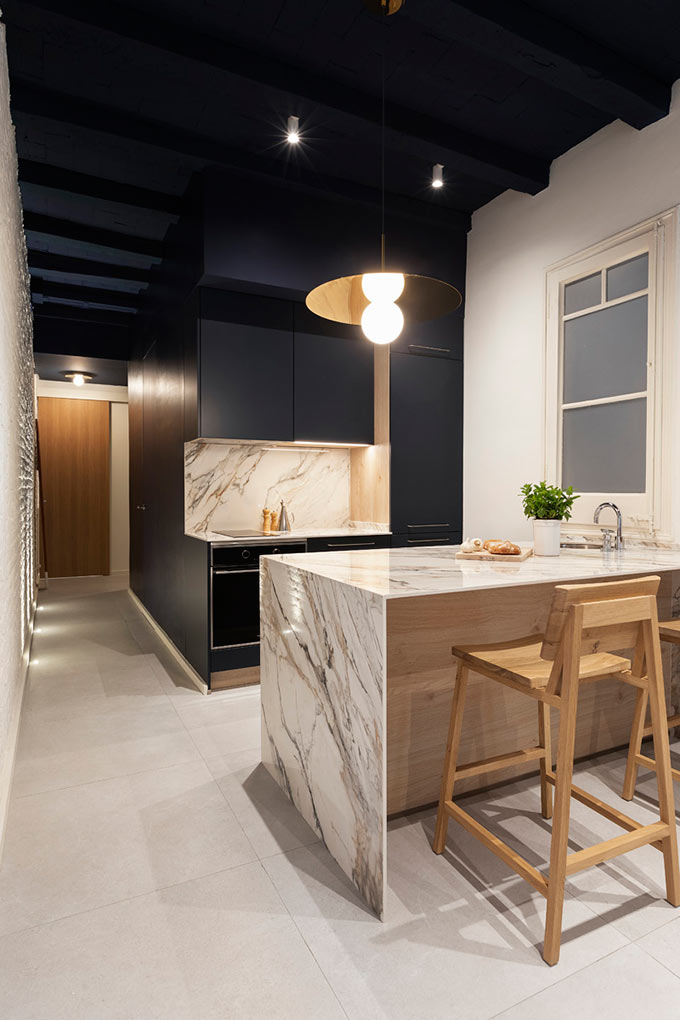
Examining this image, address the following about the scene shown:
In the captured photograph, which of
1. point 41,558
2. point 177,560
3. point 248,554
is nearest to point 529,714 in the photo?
point 248,554

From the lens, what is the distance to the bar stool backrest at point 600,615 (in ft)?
5.01

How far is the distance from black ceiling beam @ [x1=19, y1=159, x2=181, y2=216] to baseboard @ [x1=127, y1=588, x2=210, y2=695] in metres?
3.01

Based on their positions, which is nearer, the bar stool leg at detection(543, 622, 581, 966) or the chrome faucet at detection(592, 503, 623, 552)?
the bar stool leg at detection(543, 622, 581, 966)

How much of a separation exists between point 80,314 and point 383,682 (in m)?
5.68

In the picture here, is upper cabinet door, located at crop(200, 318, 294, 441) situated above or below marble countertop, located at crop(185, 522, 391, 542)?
above

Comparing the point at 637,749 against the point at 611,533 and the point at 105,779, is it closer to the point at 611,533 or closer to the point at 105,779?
the point at 611,533

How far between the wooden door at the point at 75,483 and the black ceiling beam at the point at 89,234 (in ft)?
12.7

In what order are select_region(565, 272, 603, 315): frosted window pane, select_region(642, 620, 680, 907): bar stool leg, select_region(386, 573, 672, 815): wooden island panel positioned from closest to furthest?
select_region(642, 620, 680, 907): bar stool leg < select_region(386, 573, 672, 815): wooden island panel < select_region(565, 272, 603, 315): frosted window pane

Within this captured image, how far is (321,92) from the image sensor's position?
2748mm

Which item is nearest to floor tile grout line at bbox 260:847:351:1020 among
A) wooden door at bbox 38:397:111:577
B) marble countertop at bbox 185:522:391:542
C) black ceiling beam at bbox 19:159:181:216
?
marble countertop at bbox 185:522:391:542

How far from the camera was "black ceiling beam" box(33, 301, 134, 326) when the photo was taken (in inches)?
227

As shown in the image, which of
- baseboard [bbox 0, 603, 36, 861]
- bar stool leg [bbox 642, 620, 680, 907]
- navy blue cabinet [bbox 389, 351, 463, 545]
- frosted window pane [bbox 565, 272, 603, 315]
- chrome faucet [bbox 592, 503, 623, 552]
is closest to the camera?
bar stool leg [bbox 642, 620, 680, 907]

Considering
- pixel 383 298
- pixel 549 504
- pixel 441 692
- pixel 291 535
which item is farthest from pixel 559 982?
pixel 291 535

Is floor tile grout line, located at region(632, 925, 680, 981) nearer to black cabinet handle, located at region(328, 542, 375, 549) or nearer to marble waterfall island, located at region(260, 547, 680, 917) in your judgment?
marble waterfall island, located at region(260, 547, 680, 917)
